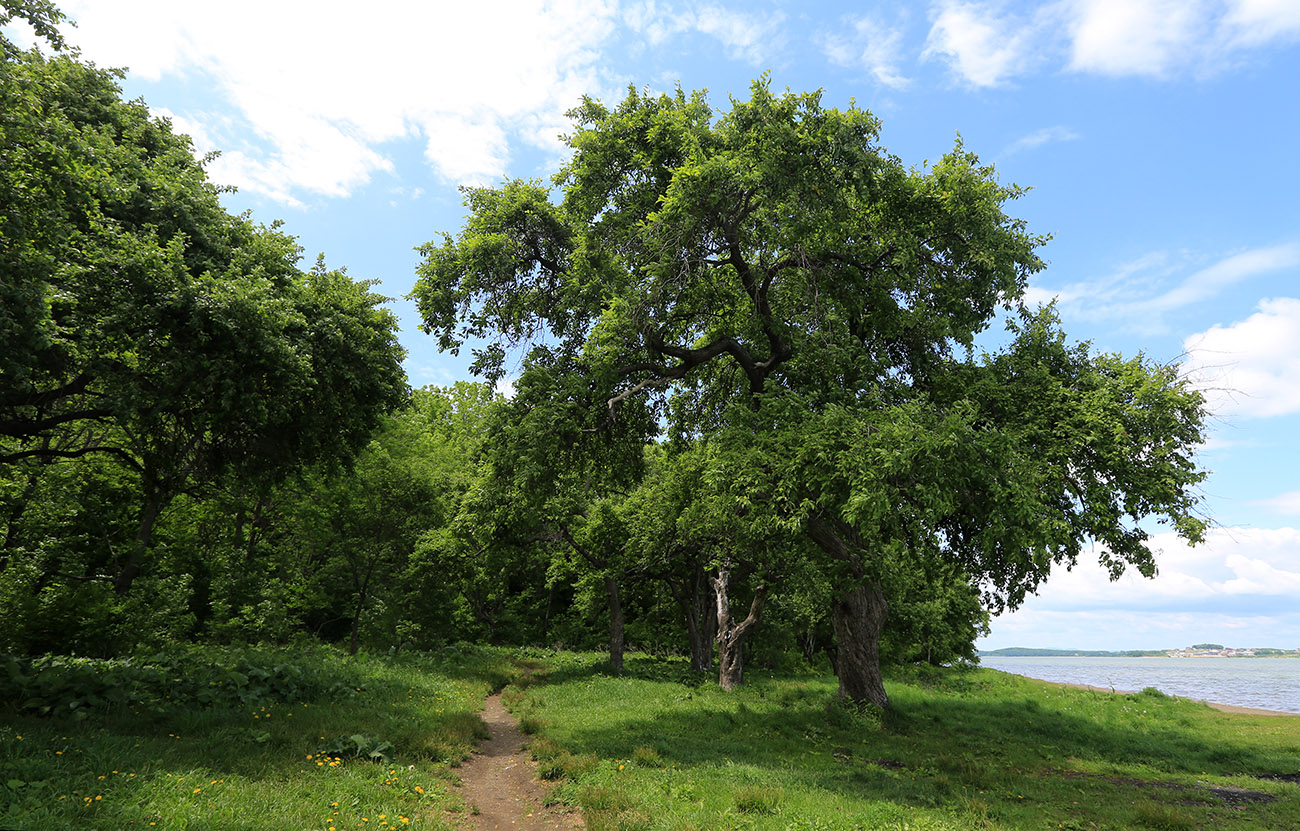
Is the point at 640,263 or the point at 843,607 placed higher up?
the point at 640,263

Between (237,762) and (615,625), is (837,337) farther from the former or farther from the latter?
(615,625)

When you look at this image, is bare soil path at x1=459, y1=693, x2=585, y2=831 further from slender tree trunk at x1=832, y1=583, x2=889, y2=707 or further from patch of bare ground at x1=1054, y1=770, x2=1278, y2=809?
patch of bare ground at x1=1054, y1=770, x2=1278, y2=809

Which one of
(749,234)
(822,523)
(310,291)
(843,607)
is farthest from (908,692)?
(310,291)

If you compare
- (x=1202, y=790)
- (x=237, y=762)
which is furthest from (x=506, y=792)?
(x=1202, y=790)

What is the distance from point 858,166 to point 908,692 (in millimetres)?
23513

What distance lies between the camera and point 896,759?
580 inches

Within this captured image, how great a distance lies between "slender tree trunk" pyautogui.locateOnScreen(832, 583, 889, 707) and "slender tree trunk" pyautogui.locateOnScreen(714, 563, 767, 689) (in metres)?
5.29

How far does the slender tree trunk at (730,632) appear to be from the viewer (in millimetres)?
24906

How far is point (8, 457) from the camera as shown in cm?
1388

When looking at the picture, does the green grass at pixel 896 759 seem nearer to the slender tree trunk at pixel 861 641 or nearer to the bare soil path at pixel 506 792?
the bare soil path at pixel 506 792

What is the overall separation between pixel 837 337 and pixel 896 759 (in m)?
10.9

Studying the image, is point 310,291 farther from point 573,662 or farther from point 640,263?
point 573,662

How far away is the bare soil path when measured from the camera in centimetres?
957

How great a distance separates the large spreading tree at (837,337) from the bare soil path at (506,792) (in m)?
7.24
